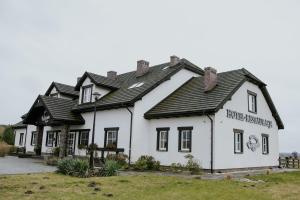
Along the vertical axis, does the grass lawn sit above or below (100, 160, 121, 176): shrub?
below

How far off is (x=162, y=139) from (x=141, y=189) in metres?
10.00

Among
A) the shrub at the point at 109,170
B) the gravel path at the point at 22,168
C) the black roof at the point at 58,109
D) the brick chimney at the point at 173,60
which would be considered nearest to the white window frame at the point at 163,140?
the shrub at the point at 109,170

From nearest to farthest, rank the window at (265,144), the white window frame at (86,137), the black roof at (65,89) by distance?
the window at (265,144) → the white window frame at (86,137) → the black roof at (65,89)

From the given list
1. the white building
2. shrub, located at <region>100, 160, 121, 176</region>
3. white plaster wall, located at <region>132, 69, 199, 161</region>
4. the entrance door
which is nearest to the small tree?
the white building

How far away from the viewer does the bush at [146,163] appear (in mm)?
21094

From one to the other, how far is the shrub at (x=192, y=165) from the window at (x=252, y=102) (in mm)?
6503

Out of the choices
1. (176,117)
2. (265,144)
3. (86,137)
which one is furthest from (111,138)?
(265,144)

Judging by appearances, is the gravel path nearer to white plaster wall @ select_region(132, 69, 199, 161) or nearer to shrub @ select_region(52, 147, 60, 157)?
shrub @ select_region(52, 147, 60, 157)

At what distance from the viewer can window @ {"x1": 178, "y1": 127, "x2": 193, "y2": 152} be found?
20672 mm

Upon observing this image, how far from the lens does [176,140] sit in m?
21.3

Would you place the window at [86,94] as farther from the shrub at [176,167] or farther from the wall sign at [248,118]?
the wall sign at [248,118]

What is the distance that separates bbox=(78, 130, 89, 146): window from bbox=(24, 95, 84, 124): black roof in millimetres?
853

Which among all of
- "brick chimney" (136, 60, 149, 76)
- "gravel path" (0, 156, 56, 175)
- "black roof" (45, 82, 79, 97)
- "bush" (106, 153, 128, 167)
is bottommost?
"gravel path" (0, 156, 56, 175)

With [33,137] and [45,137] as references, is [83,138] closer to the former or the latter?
[45,137]
